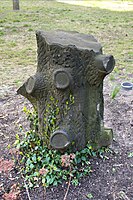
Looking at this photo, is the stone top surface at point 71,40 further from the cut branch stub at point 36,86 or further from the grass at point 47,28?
the grass at point 47,28

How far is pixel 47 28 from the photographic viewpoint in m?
9.17

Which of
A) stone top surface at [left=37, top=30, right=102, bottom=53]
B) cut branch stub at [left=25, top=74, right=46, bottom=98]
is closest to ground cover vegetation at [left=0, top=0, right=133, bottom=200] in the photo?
cut branch stub at [left=25, top=74, right=46, bottom=98]

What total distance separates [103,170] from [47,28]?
703 centimetres

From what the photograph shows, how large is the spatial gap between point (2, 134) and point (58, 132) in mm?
1037

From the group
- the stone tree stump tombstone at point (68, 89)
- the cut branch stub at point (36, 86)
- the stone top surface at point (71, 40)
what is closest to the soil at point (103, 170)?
the stone tree stump tombstone at point (68, 89)

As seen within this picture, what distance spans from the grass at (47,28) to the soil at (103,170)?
135cm

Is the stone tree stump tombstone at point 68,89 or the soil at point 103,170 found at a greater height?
the stone tree stump tombstone at point 68,89

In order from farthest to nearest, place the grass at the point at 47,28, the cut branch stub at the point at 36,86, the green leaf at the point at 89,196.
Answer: the grass at the point at 47,28 → the cut branch stub at the point at 36,86 → the green leaf at the point at 89,196

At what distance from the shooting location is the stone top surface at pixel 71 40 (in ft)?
8.27

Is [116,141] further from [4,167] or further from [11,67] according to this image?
[11,67]

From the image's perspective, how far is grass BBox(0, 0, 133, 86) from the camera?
5.49m

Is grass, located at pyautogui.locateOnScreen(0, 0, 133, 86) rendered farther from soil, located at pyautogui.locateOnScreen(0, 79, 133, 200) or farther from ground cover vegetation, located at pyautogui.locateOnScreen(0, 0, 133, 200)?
soil, located at pyautogui.locateOnScreen(0, 79, 133, 200)

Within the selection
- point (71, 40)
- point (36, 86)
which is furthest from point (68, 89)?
point (71, 40)

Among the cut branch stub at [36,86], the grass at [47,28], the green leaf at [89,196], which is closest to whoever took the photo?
the green leaf at [89,196]
